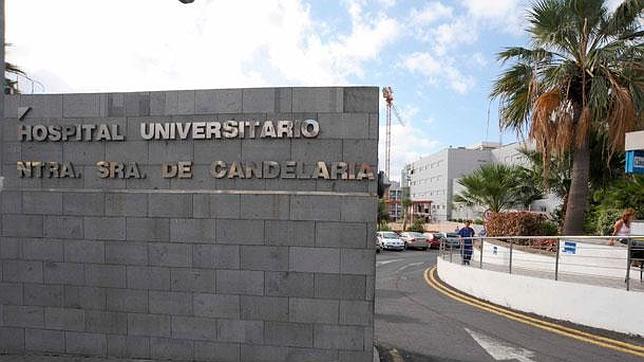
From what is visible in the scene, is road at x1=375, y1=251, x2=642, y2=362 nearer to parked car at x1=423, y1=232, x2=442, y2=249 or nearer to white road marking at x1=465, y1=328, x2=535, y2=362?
white road marking at x1=465, y1=328, x2=535, y2=362

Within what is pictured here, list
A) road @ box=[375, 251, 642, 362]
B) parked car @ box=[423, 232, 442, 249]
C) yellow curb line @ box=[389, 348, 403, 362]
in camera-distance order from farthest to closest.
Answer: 1. parked car @ box=[423, 232, 442, 249]
2. road @ box=[375, 251, 642, 362]
3. yellow curb line @ box=[389, 348, 403, 362]

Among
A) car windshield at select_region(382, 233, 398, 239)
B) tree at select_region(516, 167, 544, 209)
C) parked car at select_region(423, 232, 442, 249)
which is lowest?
parked car at select_region(423, 232, 442, 249)

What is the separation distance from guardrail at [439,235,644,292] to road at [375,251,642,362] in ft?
4.76

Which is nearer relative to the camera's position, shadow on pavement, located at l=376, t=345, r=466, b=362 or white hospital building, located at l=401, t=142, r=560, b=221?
shadow on pavement, located at l=376, t=345, r=466, b=362

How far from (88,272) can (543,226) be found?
13.8 m

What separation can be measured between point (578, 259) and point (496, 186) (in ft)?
35.2

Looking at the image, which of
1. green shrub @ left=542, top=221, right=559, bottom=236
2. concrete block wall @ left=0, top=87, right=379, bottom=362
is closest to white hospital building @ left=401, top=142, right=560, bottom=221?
green shrub @ left=542, top=221, right=559, bottom=236

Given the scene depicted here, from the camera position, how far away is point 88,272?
17.6 ft

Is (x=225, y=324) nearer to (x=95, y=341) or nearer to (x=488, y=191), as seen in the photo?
(x=95, y=341)

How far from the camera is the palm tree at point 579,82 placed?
10.2 metres

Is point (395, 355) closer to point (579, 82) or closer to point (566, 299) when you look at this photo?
point (566, 299)

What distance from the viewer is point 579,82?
1086 cm

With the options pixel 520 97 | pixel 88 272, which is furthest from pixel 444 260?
pixel 88 272

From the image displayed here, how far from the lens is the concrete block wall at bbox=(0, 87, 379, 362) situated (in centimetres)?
493
